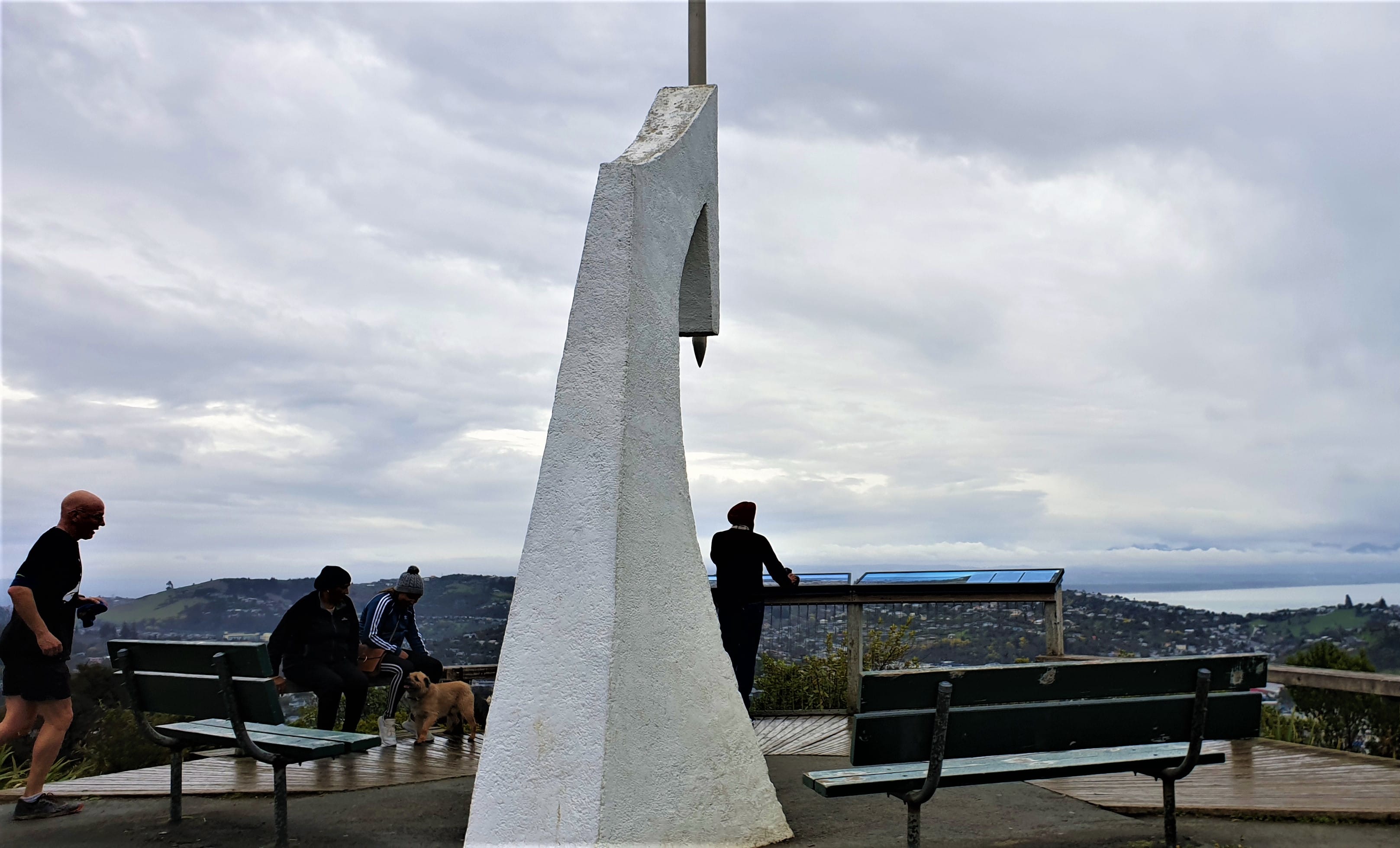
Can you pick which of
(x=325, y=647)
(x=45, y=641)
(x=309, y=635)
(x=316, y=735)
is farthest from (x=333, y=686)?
(x=45, y=641)

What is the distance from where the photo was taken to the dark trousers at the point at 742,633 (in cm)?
734

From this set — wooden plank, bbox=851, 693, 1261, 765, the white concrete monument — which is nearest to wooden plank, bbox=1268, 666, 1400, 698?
wooden plank, bbox=851, 693, 1261, 765

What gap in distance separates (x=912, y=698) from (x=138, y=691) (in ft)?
13.6

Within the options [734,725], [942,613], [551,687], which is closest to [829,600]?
[942,613]

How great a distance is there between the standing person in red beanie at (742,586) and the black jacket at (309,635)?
8.79ft

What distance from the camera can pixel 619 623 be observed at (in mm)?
4422

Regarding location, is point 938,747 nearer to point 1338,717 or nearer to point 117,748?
point 1338,717

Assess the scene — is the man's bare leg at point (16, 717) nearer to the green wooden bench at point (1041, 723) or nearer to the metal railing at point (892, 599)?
the green wooden bench at point (1041, 723)

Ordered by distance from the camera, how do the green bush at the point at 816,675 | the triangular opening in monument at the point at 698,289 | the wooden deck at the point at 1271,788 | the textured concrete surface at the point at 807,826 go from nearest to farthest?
1. the textured concrete surface at the point at 807,826
2. the wooden deck at the point at 1271,788
3. the triangular opening in monument at the point at 698,289
4. the green bush at the point at 816,675

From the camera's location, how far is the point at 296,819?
535cm

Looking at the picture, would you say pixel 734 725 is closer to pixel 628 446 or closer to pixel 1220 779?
pixel 628 446

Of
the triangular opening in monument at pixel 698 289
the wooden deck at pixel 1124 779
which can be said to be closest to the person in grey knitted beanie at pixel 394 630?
the wooden deck at pixel 1124 779

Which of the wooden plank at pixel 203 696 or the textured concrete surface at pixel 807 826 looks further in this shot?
the wooden plank at pixel 203 696

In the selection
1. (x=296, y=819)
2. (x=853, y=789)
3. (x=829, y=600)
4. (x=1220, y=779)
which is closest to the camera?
(x=853, y=789)
